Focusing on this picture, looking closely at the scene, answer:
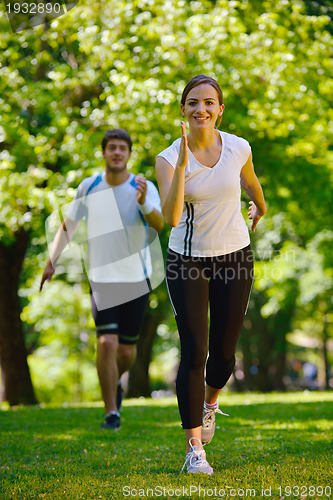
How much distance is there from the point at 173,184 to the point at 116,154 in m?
2.58

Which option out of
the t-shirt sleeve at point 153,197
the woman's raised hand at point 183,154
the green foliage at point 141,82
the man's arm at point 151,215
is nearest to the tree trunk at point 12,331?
the green foliage at point 141,82

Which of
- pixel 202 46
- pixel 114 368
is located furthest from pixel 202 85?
pixel 202 46

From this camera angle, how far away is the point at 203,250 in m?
3.96

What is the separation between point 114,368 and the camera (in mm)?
6105

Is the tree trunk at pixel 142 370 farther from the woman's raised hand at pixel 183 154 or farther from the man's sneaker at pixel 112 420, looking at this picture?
the woman's raised hand at pixel 183 154

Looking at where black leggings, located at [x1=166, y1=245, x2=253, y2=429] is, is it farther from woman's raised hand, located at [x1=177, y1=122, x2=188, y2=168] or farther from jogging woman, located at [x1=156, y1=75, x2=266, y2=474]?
woman's raised hand, located at [x1=177, y1=122, x2=188, y2=168]

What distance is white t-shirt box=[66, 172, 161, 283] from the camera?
6125 millimetres

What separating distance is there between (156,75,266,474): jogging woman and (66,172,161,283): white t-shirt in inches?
81.2

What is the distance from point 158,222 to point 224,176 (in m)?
1.95

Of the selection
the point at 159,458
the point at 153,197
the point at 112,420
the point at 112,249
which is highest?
the point at 153,197

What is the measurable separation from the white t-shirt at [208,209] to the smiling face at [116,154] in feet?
7.32

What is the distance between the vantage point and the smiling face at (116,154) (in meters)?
6.20

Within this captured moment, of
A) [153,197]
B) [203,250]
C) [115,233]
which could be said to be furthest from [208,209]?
[115,233]

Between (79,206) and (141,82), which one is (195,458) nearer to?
(79,206)
